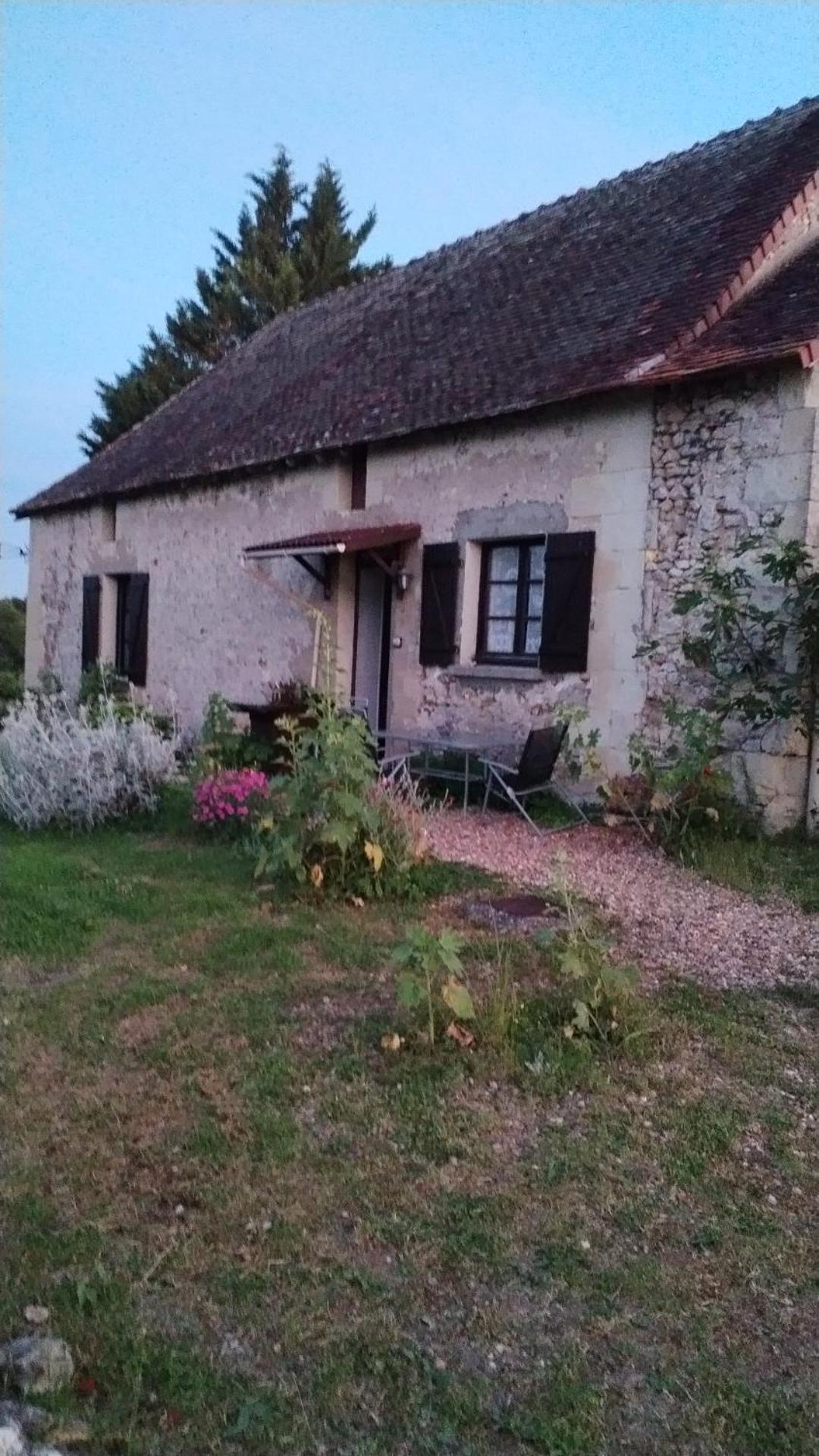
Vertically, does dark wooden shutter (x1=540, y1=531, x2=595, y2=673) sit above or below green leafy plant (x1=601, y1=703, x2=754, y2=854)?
above

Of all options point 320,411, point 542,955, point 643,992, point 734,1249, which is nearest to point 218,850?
point 542,955

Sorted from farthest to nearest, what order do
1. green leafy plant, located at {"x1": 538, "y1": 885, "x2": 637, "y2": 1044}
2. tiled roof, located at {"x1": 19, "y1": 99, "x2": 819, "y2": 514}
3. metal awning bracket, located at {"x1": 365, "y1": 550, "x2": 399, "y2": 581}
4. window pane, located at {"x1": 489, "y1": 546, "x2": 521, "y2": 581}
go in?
metal awning bracket, located at {"x1": 365, "y1": 550, "x2": 399, "y2": 581} → window pane, located at {"x1": 489, "y1": 546, "x2": 521, "y2": 581} → tiled roof, located at {"x1": 19, "y1": 99, "x2": 819, "y2": 514} → green leafy plant, located at {"x1": 538, "y1": 885, "x2": 637, "y2": 1044}

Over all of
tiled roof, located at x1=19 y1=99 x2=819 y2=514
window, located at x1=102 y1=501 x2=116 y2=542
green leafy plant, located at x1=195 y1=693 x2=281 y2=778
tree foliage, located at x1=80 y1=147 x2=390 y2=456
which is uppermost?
tree foliage, located at x1=80 y1=147 x2=390 y2=456

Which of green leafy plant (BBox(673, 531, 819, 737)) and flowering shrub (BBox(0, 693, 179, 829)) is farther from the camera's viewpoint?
flowering shrub (BBox(0, 693, 179, 829))

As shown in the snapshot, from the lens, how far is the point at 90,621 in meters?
15.9

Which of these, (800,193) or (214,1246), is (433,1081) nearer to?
(214,1246)

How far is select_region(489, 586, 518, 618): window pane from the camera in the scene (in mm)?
9383

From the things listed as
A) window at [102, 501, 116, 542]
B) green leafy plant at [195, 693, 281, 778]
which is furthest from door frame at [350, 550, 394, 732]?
window at [102, 501, 116, 542]

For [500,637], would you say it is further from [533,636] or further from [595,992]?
[595,992]

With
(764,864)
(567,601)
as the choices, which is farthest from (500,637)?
(764,864)

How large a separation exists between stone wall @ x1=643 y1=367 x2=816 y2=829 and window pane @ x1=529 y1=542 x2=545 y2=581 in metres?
1.24

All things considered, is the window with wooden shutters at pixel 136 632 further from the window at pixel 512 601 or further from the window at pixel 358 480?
the window at pixel 512 601

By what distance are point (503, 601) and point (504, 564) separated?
33cm

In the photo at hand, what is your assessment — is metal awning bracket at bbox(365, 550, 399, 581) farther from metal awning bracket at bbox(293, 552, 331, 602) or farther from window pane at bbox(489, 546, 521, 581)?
window pane at bbox(489, 546, 521, 581)
